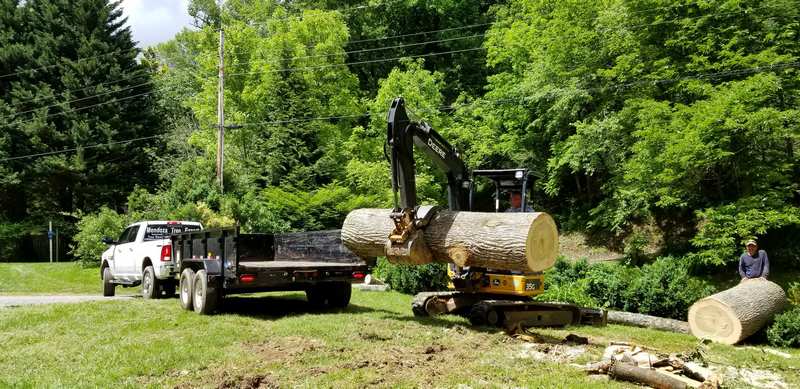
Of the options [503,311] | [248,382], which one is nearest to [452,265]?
[503,311]

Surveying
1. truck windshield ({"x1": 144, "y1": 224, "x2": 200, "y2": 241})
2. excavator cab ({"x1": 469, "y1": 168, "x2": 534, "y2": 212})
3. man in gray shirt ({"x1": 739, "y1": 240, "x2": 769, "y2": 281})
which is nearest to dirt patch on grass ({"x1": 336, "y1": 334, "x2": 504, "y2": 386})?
excavator cab ({"x1": 469, "y1": 168, "x2": 534, "y2": 212})

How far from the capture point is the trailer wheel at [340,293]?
38.5 feet

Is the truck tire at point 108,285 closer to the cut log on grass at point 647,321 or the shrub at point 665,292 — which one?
the cut log on grass at point 647,321

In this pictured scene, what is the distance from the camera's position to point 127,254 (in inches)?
596

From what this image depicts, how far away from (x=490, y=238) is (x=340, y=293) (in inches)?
171

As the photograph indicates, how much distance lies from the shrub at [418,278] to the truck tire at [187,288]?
5935 millimetres

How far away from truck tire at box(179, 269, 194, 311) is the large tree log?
375 centimetres

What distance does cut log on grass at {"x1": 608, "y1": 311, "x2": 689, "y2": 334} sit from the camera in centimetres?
1156

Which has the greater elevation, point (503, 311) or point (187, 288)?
point (187, 288)

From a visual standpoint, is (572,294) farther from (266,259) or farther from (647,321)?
(266,259)

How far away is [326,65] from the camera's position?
29953 millimetres

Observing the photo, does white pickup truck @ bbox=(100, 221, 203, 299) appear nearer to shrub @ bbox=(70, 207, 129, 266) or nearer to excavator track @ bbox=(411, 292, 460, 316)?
excavator track @ bbox=(411, 292, 460, 316)

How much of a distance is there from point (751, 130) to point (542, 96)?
9.31m

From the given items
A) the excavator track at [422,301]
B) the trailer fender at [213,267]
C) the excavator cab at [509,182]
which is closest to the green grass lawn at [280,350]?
the excavator track at [422,301]
